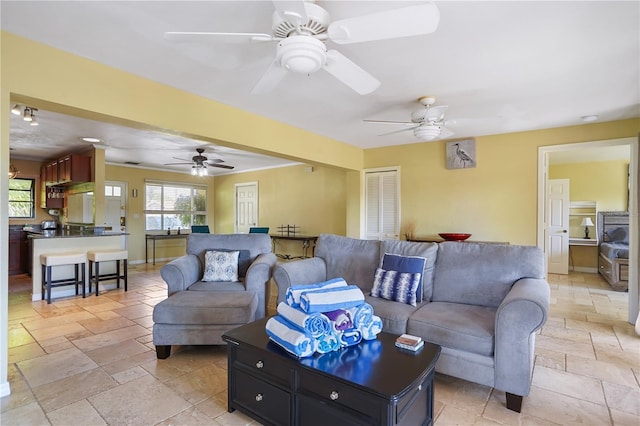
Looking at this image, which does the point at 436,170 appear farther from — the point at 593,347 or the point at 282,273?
the point at 282,273

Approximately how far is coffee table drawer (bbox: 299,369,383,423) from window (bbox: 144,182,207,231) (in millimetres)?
7769

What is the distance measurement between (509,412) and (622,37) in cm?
264

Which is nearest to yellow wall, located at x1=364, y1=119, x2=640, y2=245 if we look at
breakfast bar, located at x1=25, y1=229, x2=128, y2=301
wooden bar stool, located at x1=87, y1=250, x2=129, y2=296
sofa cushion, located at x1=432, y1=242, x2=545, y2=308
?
sofa cushion, located at x1=432, y1=242, x2=545, y2=308

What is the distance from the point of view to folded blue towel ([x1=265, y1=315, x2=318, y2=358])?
5.36 feet

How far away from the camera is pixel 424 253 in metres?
2.82

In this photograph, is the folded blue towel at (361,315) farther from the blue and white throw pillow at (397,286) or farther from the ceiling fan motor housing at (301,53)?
the ceiling fan motor housing at (301,53)

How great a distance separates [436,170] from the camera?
5348 millimetres

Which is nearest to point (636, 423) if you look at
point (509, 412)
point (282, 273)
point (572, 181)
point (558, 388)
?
point (558, 388)

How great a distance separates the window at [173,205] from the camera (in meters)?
8.16

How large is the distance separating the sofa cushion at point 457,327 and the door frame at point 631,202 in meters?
2.37

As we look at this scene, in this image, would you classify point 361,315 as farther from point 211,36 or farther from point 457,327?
point 211,36

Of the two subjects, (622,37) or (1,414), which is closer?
(1,414)

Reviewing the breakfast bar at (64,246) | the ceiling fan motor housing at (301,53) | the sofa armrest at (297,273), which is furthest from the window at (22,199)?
the ceiling fan motor housing at (301,53)

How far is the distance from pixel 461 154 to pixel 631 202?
208cm
